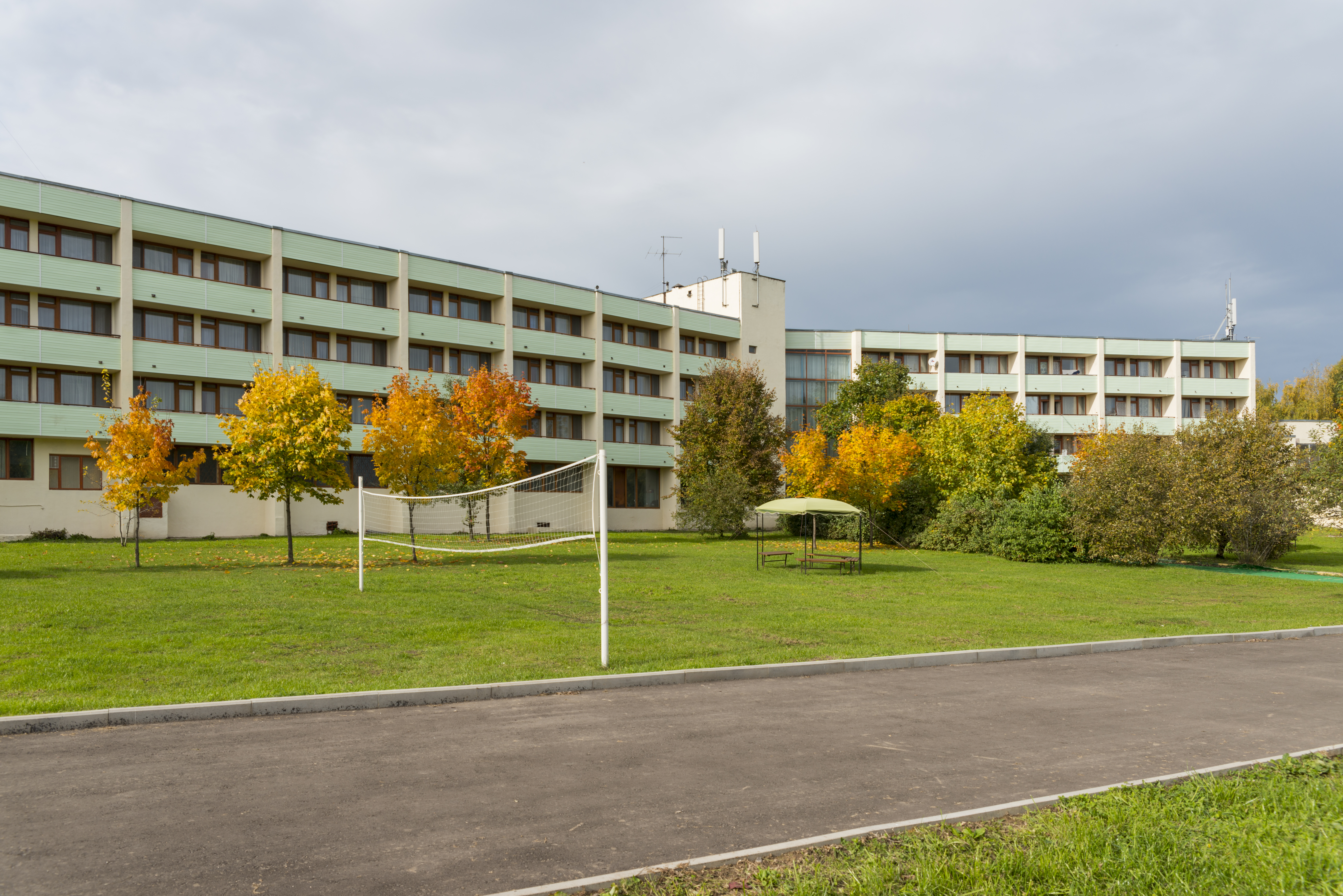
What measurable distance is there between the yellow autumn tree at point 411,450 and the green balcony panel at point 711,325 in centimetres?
2983

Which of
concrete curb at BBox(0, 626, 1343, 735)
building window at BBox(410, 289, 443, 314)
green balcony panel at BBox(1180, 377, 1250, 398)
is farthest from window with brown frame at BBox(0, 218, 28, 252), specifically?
green balcony panel at BBox(1180, 377, 1250, 398)

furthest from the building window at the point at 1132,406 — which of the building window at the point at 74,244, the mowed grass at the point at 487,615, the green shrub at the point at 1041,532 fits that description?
the building window at the point at 74,244

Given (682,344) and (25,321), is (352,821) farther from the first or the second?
(682,344)

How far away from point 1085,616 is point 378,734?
13.8m

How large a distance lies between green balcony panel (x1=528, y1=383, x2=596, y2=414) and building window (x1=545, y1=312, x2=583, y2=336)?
328cm

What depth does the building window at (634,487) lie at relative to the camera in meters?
→ 52.7

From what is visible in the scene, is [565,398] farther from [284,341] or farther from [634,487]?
[284,341]

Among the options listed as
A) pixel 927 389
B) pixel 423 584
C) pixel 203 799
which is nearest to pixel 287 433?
pixel 423 584

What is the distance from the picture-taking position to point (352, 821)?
5133 mm

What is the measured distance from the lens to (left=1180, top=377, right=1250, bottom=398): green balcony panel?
71.5 metres

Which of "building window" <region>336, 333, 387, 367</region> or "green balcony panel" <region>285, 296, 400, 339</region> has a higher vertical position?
"green balcony panel" <region>285, 296, 400, 339</region>

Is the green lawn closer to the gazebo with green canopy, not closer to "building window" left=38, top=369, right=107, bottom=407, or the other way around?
A: the gazebo with green canopy

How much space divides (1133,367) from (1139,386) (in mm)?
2028

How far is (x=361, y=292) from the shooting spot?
43219mm
